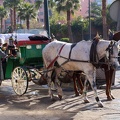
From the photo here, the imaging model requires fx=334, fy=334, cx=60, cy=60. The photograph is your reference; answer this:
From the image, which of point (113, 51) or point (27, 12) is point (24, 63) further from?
→ point (27, 12)

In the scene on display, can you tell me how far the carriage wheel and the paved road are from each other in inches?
9.6

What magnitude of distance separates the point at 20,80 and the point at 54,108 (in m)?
1.95

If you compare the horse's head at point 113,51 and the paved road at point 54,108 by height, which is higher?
the horse's head at point 113,51

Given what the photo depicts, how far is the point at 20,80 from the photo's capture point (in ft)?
31.9

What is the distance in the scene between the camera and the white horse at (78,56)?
798cm

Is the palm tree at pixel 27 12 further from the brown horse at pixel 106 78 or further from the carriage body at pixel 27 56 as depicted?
the brown horse at pixel 106 78

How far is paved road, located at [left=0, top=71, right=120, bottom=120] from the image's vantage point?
7172mm

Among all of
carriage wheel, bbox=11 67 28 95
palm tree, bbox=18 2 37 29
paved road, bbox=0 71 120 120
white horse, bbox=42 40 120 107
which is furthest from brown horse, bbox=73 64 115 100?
palm tree, bbox=18 2 37 29

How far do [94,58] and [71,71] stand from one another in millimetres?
1498

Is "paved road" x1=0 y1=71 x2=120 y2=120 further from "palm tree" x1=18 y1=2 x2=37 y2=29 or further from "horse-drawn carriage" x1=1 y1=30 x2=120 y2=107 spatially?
"palm tree" x1=18 y1=2 x2=37 y2=29

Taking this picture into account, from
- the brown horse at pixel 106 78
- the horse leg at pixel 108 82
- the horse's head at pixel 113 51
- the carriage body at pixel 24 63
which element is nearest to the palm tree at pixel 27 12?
the carriage body at pixel 24 63

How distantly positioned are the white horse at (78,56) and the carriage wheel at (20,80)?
0.70 meters

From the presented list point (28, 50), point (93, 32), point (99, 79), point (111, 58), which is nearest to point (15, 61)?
point (28, 50)

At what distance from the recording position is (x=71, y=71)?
9.49 meters
